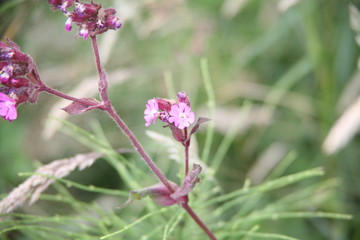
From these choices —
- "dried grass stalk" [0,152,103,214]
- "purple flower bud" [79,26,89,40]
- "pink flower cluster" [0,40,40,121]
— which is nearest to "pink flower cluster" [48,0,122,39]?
"purple flower bud" [79,26,89,40]

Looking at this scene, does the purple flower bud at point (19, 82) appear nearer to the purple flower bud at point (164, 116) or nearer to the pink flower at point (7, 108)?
the pink flower at point (7, 108)

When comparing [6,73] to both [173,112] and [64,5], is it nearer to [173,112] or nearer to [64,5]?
[64,5]

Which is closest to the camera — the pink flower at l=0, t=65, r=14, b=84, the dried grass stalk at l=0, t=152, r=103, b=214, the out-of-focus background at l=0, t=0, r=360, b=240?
the pink flower at l=0, t=65, r=14, b=84

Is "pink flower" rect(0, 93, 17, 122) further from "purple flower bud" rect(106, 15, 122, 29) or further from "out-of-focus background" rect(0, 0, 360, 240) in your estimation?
"out-of-focus background" rect(0, 0, 360, 240)

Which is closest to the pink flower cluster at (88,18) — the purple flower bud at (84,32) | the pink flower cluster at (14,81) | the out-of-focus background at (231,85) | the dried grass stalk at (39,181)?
the purple flower bud at (84,32)

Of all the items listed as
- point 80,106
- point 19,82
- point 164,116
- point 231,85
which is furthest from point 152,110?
point 231,85

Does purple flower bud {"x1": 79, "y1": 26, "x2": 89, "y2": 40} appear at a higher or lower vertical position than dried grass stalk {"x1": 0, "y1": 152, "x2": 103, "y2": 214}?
higher
